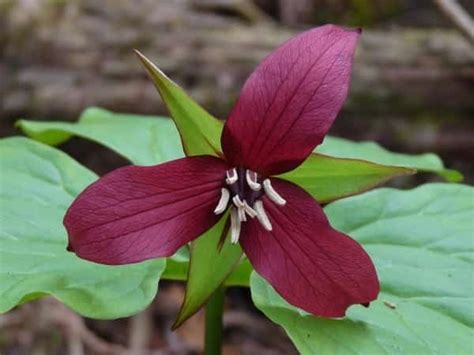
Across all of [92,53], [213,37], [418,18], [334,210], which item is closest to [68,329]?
[92,53]

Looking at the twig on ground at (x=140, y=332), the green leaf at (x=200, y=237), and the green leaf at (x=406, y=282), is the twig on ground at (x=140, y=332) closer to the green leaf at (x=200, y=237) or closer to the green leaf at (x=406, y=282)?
the green leaf at (x=406, y=282)

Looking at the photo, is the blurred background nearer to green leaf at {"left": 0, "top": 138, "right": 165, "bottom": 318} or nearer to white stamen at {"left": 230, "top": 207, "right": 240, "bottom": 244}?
green leaf at {"left": 0, "top": 138, "right": 165, "bottom": 318}

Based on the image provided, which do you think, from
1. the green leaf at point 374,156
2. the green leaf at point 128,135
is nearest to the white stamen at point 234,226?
the green leaf at point 128,135

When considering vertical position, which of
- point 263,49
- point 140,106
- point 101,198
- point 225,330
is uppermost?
point 101,198

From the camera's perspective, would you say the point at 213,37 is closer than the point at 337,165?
No

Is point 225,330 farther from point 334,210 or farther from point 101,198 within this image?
point 101,198

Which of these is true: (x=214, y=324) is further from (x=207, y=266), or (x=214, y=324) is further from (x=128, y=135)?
(x=128, y=135)

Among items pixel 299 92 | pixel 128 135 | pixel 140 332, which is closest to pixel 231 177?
pixel 299 92

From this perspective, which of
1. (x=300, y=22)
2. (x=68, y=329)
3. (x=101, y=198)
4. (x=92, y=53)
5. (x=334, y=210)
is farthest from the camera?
(x=300, y=22)
